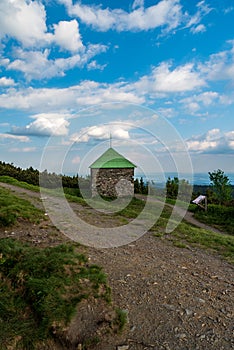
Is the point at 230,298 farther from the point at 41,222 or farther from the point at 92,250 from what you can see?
the point at 41,222

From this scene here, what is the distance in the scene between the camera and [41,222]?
28.6 ft

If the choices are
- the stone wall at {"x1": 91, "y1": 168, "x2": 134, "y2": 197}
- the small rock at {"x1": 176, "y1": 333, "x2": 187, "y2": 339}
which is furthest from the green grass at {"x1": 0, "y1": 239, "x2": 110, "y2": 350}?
the stone wall at {"x1": 91, "y1": 168, "x2": 134, "y2": 197}

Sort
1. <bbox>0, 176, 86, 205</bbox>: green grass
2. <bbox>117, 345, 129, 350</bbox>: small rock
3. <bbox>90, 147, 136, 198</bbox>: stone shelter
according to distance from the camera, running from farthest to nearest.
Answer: <bbox>90, 147, 136, 198</bbox>: stone shelter < <bbox>0, 176, 86, 205</bbox>: green grass < <bbox>117, 345, 129, 350</bbox>: small rock

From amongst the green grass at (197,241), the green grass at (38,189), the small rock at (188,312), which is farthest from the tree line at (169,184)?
the small rock at (188,312)

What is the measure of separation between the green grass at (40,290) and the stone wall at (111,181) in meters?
15.0

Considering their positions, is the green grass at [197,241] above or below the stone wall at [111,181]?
below

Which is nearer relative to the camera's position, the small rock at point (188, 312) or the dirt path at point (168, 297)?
the dirt path at point (168, 297)

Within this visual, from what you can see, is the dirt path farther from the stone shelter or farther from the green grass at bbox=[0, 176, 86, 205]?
the stone shelter

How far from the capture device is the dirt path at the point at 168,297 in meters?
3.77

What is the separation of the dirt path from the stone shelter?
1315 centimetres

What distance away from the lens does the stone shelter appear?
20.5 meters

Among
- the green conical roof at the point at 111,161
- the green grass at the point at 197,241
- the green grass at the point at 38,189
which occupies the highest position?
the green conical roof at the point at 111,161

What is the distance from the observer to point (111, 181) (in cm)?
2066

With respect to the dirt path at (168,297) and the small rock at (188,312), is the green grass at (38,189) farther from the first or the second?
the small rock at (188,312)
